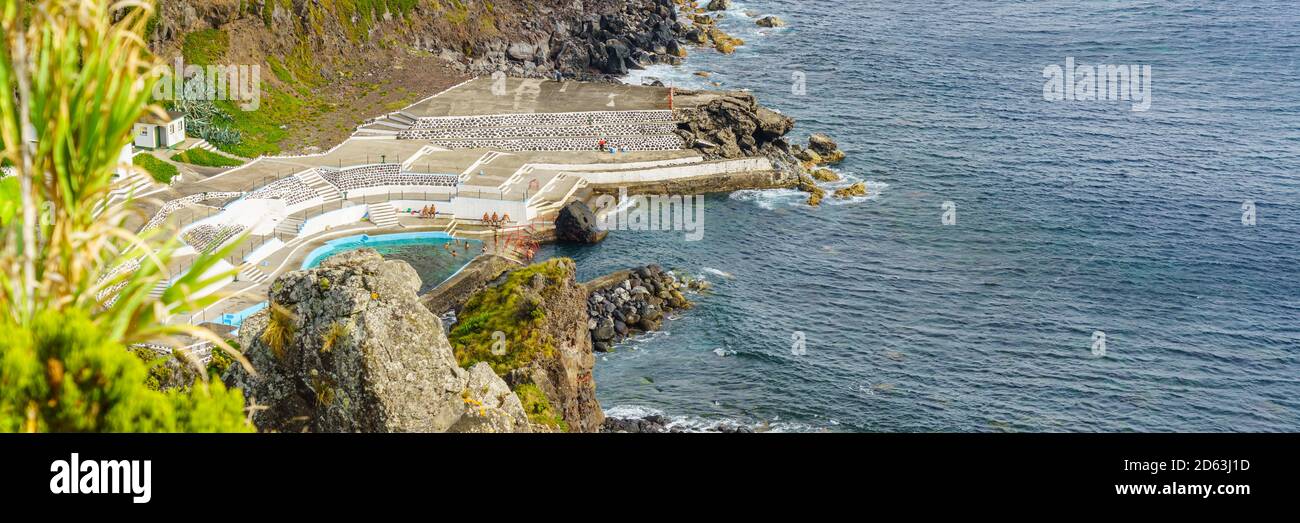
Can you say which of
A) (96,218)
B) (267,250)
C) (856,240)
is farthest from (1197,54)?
(96,218)

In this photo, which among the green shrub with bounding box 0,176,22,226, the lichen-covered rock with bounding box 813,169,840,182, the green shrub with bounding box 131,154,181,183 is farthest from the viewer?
the lichen-covered rock with bounding box 813,169,840,182

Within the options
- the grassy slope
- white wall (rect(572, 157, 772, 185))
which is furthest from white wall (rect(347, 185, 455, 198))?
the grassy slope

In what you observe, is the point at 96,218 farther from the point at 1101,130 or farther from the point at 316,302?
the point at 1101,130

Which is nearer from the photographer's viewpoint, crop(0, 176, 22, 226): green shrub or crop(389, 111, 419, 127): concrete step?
crop(0, 176, 22, 226): green shrub

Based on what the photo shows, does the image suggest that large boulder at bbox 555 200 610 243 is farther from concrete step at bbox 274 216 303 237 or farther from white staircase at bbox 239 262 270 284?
white staircase at bbox 239 262 270 284

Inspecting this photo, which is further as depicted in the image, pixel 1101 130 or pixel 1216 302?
pixel 1101 130

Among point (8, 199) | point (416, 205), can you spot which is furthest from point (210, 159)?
point (8, 199)
